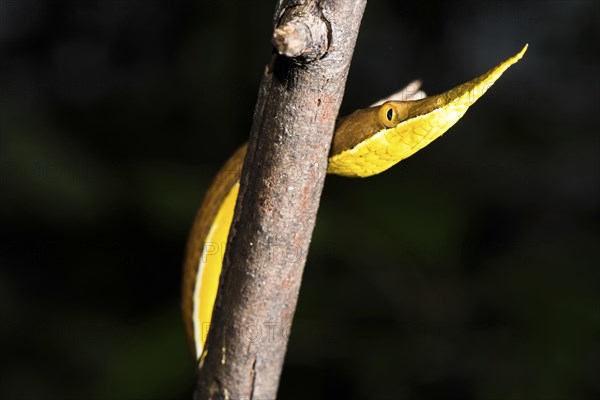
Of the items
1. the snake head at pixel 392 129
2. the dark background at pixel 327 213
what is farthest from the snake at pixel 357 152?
the dark background at pixel 327 213

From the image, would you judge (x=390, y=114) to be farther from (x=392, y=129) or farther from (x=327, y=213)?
(x=327, y=213)

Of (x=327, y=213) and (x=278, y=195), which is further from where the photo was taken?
(x=327, y=213)

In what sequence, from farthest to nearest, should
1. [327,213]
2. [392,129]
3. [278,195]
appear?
[327,213]
[392,129]
[278,195]

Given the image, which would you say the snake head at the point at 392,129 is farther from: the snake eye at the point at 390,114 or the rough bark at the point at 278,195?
the rough bark at the point at 278,195

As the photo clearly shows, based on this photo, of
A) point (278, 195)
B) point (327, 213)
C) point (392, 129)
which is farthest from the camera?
point (327, 213)

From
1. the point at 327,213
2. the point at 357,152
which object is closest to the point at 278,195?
the point at 357,152

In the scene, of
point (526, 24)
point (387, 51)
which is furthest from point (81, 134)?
point (526, 24)

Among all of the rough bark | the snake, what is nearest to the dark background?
the snake
